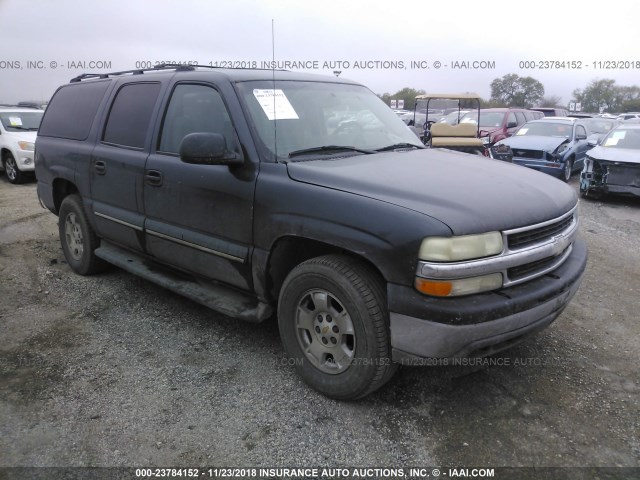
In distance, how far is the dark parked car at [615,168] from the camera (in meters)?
8.85

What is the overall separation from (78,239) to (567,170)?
10640mm

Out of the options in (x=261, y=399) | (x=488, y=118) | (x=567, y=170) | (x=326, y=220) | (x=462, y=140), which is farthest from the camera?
(x=488, y=118)

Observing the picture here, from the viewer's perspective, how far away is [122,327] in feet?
12.9

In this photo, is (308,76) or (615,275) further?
(615,275)

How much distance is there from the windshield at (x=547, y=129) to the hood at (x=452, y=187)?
10.2 meters

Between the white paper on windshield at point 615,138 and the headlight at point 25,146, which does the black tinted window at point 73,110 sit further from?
the white paper on windshield at point 615,138

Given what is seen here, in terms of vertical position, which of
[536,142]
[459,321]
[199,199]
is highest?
[536,142]

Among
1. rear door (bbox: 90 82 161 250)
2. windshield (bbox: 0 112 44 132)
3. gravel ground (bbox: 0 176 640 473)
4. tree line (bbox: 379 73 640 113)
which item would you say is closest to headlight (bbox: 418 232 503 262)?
gravel ground (bbox: 0 176 640 473)

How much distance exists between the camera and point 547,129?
41.5 ft

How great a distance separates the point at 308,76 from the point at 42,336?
9.30 feet

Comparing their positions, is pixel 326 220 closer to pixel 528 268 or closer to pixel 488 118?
pixel 528 268

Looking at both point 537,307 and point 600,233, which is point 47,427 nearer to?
point 537,307

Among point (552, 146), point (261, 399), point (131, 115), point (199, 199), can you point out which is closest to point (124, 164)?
point (131, 115)

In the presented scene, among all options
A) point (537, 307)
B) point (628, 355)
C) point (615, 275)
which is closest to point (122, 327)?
point (537, 307)
